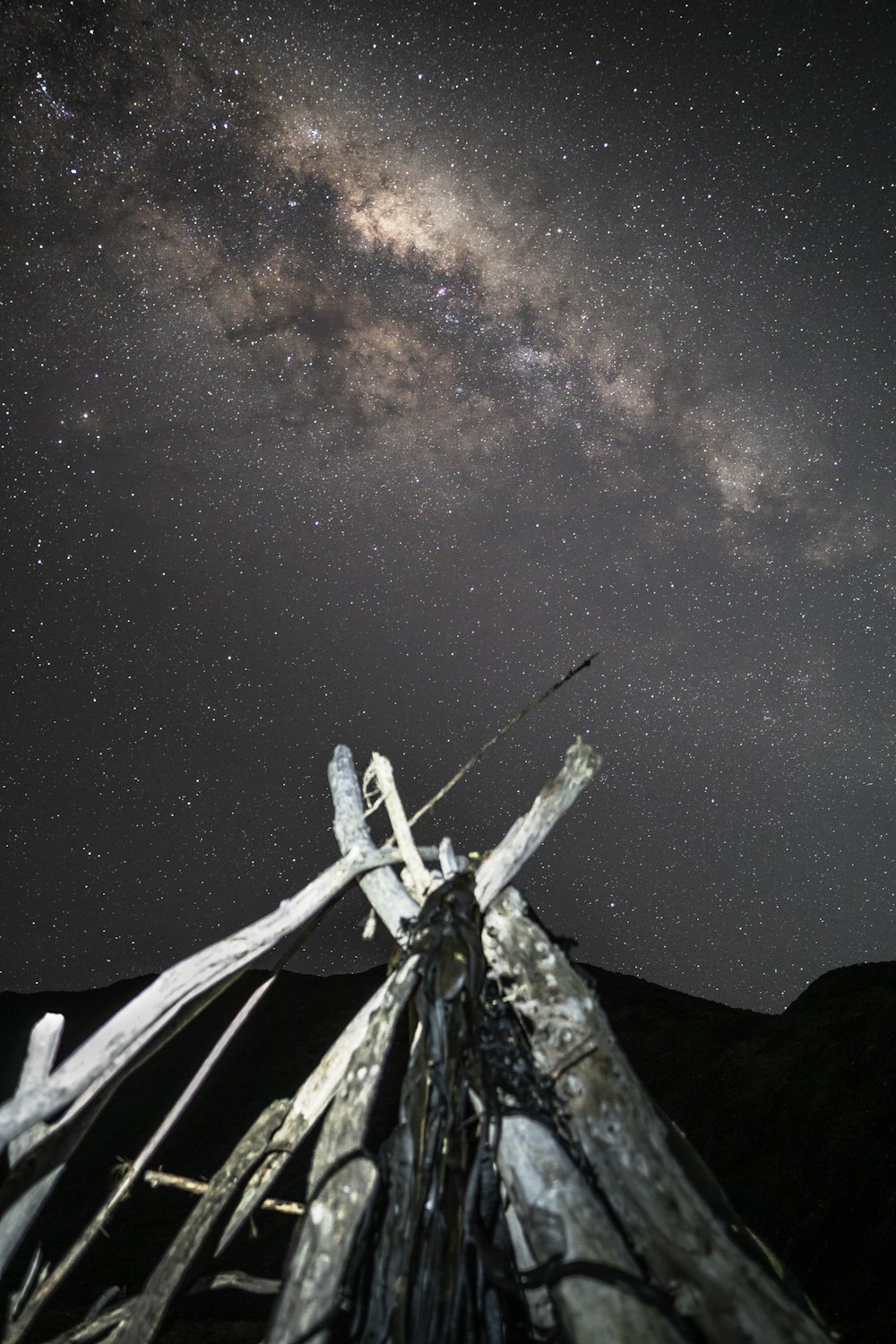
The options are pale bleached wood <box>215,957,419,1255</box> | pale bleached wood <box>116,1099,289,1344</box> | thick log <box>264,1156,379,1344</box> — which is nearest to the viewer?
thick log <box>264,1156,379,1344</box>

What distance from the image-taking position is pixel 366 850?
4871 millimetres

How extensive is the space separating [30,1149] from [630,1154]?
2661 millimetres

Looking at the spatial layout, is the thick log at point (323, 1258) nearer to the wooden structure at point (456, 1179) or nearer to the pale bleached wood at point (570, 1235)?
the wooden structure at point (456, 1179)

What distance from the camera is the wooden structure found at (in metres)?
2.44

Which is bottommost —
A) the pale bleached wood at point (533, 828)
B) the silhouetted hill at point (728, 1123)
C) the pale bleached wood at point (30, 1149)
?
the silhouetted hill at point (728, 1123)

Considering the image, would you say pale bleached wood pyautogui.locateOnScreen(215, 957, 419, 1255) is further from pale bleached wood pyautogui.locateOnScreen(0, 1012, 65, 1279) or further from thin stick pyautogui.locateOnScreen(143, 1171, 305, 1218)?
pale bleached wood pyautogui.locateOnScreen(0, 1012, 65, 1279)

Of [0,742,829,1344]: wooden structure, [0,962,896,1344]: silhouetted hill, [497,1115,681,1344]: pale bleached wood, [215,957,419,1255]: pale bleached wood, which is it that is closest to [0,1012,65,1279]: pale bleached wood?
[0,742,829,1344]: wooden structure

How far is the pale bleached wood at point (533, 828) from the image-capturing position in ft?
14.7

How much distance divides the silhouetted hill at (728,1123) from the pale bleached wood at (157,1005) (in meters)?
2.66

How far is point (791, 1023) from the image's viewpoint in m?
16.4

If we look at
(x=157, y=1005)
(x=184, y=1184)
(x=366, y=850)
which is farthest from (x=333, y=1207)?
(x=366, y=850)

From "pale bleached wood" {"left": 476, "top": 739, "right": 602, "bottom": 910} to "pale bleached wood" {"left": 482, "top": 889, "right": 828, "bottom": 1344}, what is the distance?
0.67ft

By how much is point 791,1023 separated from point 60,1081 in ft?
60.6

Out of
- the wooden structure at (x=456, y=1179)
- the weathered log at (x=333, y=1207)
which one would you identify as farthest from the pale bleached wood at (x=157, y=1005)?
the weathered log at (x=333, y=1207)
